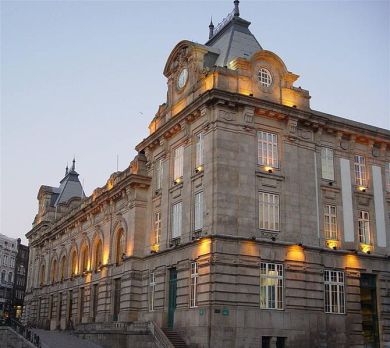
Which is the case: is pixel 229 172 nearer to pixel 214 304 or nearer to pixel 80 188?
pixel 214 304

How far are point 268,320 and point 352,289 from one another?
7752 millimetres

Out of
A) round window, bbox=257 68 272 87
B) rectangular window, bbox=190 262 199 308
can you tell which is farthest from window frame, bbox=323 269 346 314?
round window, bbox=257 68 272 87

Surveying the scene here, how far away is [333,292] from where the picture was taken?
3916cm

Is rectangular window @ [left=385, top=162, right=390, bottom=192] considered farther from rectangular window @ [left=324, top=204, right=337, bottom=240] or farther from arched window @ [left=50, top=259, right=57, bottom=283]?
arched window @ [left=50, top=259, right=57, bottom=283]

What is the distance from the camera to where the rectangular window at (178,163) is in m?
42.1

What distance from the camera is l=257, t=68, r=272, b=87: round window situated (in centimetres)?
4034

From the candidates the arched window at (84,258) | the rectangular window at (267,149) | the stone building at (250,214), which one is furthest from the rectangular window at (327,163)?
the arched window at (84,258)

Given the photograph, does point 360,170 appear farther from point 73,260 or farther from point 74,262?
point 73,260

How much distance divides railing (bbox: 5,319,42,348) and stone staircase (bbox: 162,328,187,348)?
10056 millimetres

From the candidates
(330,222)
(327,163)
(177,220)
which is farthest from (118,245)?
(327,163)

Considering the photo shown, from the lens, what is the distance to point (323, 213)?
40.3m

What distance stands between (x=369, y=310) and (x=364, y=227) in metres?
5.96

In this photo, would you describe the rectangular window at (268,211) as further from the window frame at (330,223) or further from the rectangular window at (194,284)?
the rectangular window at (194,284)

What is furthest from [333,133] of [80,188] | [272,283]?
[80,188]
